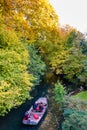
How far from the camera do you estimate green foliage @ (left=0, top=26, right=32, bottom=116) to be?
1267 cm

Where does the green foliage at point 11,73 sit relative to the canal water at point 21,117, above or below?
above

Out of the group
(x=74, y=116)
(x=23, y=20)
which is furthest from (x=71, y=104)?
(x=23, y=20)

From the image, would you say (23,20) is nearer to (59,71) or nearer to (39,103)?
(59,71)

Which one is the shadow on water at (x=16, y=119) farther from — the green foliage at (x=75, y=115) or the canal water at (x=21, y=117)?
the green foliage at (x=75, y=115)

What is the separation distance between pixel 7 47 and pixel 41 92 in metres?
6.93

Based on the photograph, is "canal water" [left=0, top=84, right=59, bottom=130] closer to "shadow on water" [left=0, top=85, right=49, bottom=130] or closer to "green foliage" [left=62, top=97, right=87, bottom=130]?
"shadow on water" [left=0, top=85, right=49, bottom=130]

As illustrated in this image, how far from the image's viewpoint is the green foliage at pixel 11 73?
12.7 meters

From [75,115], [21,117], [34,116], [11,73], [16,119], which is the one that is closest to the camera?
[75,115]

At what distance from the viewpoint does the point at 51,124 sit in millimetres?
14555

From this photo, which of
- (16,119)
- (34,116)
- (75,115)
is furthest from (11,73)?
(75,115)

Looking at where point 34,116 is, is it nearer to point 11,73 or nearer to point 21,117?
point 21,117

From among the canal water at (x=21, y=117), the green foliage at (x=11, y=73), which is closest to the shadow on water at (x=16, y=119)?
the canal water at (x=21, y=117)

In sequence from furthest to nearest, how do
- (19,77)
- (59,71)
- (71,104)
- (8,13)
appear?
(59,71)
(8,13)
(19,77)
(71,104)

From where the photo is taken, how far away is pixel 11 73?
1374 cm
